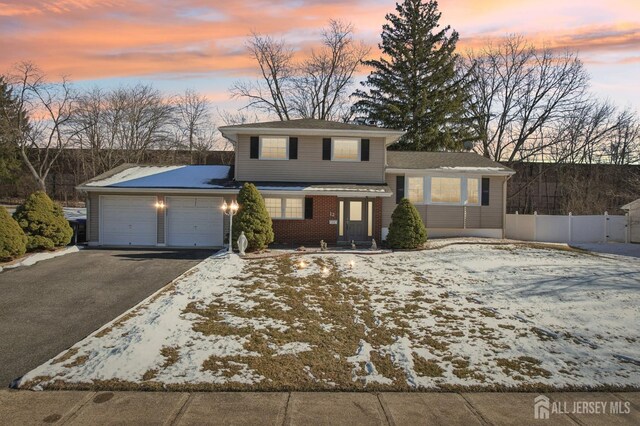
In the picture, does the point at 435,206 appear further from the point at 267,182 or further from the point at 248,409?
the point at 248,409

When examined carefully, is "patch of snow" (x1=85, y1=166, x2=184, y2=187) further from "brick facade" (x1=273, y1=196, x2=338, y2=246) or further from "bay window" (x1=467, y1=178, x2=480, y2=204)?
"bay window" (x1=467, y1=178, x2=480, y2=204)

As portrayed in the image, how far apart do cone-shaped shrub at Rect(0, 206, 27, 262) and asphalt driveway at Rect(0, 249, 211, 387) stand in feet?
2.88

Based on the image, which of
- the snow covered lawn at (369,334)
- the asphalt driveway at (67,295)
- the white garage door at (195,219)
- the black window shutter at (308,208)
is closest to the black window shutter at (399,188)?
the black window shutter at (308,208)

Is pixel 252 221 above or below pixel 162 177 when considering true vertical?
below

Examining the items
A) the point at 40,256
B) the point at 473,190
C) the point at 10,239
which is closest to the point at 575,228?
the point at 473,190

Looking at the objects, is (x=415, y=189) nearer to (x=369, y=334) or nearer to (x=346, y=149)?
(x=346, y=149)

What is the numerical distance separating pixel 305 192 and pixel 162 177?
753 cm

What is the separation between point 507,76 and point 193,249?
34483 millimetres

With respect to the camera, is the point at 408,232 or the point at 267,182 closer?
the point at 408,232

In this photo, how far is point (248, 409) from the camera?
501 centimetres

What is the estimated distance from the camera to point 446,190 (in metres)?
20.4

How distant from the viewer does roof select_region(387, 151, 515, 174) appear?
20312 millimetres

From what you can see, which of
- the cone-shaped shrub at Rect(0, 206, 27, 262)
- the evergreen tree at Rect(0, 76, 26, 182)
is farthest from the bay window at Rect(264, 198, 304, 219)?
the evergreen tree at Rect(0, 76, 26, 182)

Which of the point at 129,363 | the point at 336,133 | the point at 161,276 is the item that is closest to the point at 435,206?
the point at 336,133
